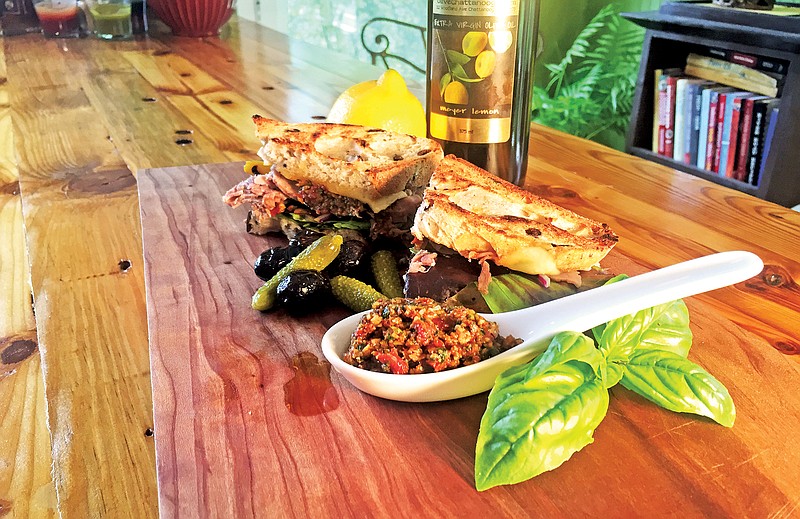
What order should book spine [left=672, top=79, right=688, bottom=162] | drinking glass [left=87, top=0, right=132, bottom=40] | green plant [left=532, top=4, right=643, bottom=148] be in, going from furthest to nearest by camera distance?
green plant [left=532, top=4, right=643, bottom=148]
drinking glass [left=87, top=0, right=132, bottom=40]
book spine [left=672, top=79, right=688, bottom=162]

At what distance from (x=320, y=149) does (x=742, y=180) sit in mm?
2468

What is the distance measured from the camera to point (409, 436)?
916mm

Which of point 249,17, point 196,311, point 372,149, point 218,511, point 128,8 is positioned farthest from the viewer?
point 249,17

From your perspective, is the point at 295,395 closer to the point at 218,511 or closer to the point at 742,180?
the point at 218,511

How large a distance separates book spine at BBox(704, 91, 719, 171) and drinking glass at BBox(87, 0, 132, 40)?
3226mm

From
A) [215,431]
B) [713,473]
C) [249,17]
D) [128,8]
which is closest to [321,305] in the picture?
[215,431]

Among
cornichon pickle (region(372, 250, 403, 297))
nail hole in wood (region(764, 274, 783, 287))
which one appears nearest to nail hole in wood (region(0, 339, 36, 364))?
cornichon pickle (region(372, 250, 403, 297))

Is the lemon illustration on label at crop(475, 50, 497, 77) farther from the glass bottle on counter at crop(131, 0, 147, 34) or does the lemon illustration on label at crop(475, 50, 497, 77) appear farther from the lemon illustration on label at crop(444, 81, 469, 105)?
the glass bottle on counter at crop(131, 0, 147, 34)

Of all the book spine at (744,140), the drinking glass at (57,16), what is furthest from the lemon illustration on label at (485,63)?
the drinking glass at (57,16)

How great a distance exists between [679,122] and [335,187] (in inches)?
101

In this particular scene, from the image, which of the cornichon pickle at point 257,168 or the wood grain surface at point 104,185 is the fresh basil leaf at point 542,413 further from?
the cornichon pickle at point 257,168

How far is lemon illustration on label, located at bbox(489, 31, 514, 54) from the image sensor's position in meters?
→ 1.54

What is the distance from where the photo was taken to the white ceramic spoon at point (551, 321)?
950 mm

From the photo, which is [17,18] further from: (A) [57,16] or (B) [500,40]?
(B) [500,40]
